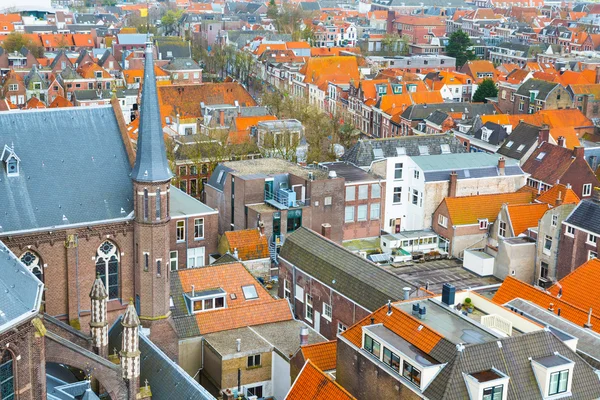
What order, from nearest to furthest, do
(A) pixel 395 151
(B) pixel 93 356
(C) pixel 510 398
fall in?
(C) pixel 510 398 < (B) pixel 93 356 < (A) pixel 395 151

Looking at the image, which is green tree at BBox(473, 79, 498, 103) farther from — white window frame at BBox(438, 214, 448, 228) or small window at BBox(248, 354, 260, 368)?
small window at BBox(248, 354, 260, 368)

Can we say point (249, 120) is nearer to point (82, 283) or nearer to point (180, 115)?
point (180, 115)

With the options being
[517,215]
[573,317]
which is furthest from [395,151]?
[573,317]

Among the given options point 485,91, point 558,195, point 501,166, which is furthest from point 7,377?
point 485,91

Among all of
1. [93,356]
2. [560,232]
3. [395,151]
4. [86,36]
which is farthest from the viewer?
[86,36]

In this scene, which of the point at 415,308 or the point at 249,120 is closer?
the point at 415,308

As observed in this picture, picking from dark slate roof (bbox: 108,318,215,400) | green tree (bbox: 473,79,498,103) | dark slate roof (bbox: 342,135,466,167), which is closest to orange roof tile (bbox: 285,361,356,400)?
dark slate roof (bbox: 108,318,215,400)

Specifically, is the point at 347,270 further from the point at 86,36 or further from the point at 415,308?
the point at 86,36

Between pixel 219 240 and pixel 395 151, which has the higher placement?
pixel 395 151
